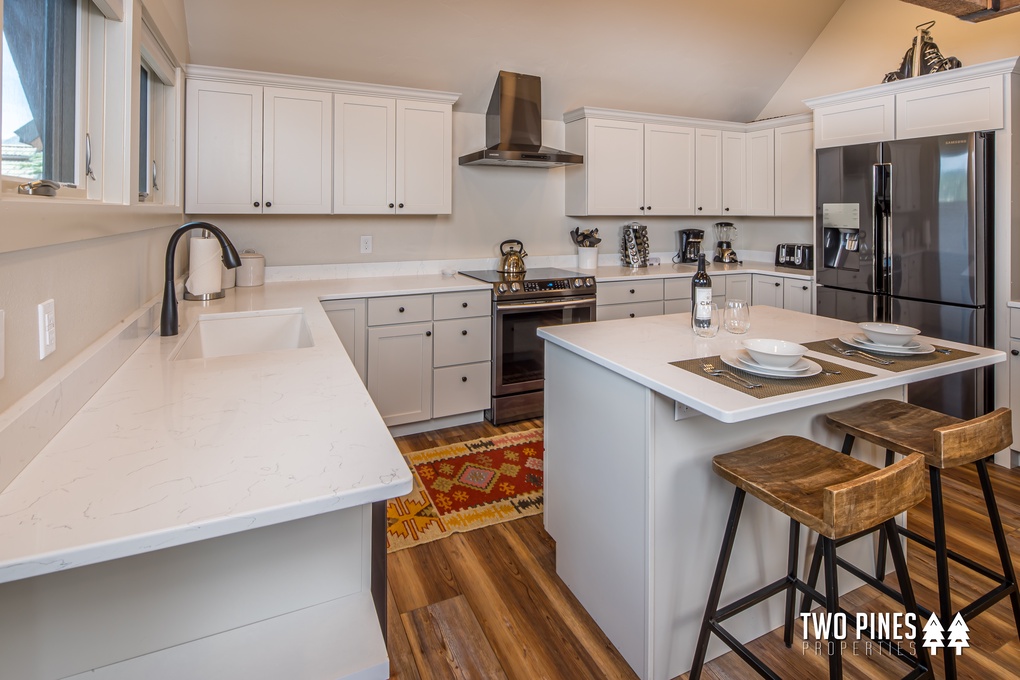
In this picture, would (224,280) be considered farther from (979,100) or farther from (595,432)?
(979,100)

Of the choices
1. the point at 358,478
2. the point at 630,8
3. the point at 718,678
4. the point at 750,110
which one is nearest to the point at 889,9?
the point at 750,110

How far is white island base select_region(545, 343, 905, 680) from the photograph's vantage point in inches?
63.5

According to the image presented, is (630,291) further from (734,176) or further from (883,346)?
(883,346)

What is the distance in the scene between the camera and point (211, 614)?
1.00m

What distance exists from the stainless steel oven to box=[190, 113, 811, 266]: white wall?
0.49 m

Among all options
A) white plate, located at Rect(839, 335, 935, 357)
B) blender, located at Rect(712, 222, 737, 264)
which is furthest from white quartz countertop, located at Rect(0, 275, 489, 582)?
blender, located at Rect(712, 222, 737, 264)

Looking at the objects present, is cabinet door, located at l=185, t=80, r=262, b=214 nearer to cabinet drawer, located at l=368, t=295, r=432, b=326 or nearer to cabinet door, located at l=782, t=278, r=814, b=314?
cabinet drawer, located at l=368, t=295, r=432, b=326

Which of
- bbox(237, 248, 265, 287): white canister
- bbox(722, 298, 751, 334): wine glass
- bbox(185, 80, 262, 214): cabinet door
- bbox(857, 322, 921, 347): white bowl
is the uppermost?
bbox(185, 80, 262, 214): cabinet door

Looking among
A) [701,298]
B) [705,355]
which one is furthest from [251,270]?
[705,355]

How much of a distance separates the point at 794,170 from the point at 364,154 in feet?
10.6

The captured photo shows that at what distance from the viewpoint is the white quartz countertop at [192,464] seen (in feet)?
2.48

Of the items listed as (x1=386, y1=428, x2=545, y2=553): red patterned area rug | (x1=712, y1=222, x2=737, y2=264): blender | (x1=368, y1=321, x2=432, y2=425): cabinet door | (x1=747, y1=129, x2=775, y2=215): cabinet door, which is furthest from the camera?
(x1=712, y1=222, x2=737, y2=264): blender

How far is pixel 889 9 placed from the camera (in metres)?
4.00

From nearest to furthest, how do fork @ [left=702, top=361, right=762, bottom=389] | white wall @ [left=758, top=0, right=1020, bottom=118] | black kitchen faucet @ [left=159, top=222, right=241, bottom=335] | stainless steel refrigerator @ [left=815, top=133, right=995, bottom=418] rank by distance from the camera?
1. fork @ [left=702, top=361, right=762, bottom=389]
2. black kitchen faucet @ [left=159, top=222, right=241, bottom=335]
3. stainless steel refrigerator @ [left=815, top=133, right=995, bottom=418]
4. white wall @ [left=758, top=0, right=1020, bottom=118]
